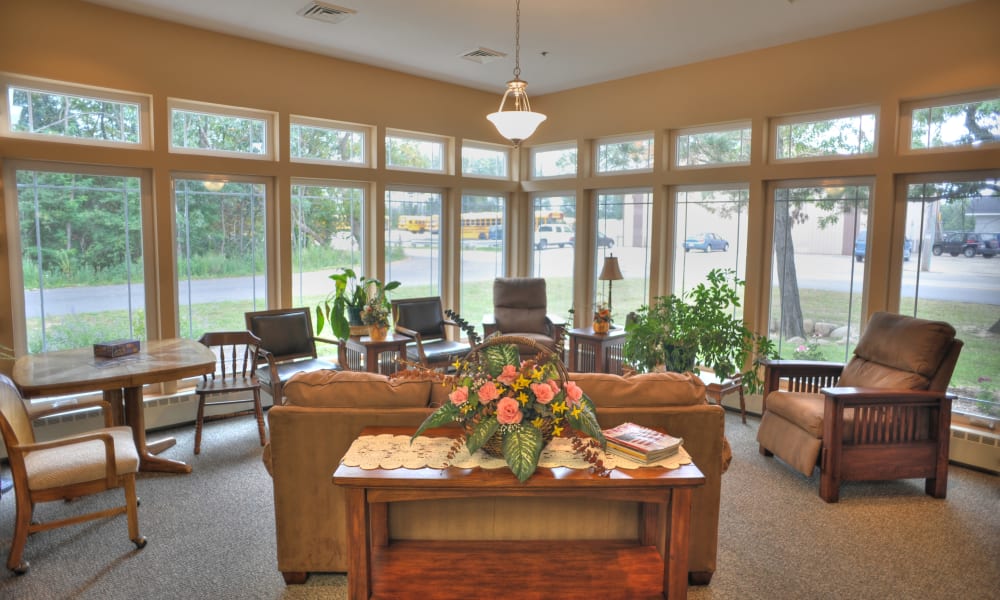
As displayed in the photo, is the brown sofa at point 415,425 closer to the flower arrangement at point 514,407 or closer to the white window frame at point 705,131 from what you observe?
the flower arrangement at point 514,407

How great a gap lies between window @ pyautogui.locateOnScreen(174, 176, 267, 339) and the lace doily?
10.7ft

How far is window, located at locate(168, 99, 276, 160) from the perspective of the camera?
4.84 meters

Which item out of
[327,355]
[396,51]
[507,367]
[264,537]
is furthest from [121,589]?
[396,51]

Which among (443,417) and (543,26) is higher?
(543,26)

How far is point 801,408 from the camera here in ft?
12.9

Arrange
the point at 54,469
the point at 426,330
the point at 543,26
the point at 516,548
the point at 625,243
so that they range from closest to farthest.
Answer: the point at 516,548 < the point at 54,469 < the point at 543,26 < the point at 426,330 < the point at 625,243

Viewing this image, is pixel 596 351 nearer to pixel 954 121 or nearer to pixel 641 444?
pixel 954 121

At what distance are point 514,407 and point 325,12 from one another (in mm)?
3552

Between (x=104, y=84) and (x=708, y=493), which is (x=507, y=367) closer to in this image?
(x=708, y=493)

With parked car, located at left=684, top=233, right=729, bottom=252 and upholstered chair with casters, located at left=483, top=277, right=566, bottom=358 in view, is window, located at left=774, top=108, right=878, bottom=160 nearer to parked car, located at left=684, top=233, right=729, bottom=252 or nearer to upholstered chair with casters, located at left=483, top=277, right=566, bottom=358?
parked car, located at left=684, top=233, right=729, bottom=252

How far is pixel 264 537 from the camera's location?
3.16m

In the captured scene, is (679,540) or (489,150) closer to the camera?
(679,540)

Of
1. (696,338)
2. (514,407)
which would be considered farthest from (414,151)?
(514,407)

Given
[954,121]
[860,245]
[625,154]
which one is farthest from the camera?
[625,154]
